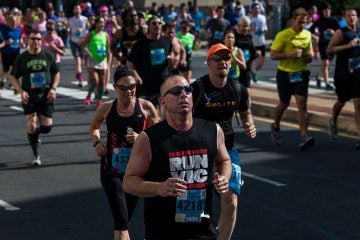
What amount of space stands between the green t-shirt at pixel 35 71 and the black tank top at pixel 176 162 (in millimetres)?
7272

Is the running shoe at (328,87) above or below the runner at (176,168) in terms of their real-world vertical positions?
below

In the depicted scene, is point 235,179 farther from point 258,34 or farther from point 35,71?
point 258,34

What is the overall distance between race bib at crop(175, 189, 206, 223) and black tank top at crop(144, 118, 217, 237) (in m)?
0.01

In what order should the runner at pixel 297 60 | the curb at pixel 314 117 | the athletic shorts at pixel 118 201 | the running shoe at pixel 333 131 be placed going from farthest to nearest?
the curb at pixel 314 117, the running shoe at pixel 333 131, the runner at pixel 297 60, the athletic shorts at pixel 118 201

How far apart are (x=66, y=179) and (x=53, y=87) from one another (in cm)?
150

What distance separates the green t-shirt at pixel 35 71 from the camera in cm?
1324

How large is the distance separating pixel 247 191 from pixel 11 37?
1216cm

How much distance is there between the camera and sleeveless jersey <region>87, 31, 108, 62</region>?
19.9m

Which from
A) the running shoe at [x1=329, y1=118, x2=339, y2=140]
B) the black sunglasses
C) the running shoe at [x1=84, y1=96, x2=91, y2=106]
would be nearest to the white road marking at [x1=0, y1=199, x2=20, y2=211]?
the black sunglasses

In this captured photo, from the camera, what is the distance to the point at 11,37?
22516 mm

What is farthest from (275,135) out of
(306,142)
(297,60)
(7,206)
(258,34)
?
(258,34)

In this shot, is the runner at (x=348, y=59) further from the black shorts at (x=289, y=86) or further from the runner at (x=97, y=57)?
the runner at (x=97, y=57)

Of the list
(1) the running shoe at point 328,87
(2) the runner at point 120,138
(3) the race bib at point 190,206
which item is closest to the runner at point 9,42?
(1) the running shoe at point 328,87

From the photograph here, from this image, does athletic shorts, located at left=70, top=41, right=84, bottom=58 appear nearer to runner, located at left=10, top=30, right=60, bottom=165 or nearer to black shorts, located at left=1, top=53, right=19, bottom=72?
black shorts, located at left=1, top=53, right=19, bottom=72
